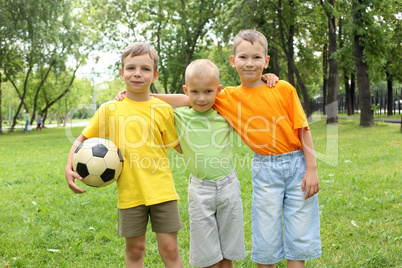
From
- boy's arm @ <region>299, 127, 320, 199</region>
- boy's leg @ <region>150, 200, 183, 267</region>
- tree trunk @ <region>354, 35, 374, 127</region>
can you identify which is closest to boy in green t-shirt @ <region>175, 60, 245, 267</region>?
boy's leg @ <region>150, 200, 183, 267</region>

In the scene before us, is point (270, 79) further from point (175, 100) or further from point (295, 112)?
Result: point (175, 100)

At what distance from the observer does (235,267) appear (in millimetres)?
3418

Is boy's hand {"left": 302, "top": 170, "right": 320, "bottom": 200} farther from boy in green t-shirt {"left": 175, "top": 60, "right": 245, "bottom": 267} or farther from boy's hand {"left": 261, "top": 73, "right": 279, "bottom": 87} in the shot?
boy's hand {"left": 261, "top": 73, "right": 279, "bottom": 87}

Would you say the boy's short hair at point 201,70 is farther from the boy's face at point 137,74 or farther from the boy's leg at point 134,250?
the boy's leg at point 134,250

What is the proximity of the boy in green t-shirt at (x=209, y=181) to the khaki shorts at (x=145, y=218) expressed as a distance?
0.54ft

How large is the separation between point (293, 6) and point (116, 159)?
63.8ft

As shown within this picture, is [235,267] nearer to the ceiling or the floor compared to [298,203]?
nearer to the floor

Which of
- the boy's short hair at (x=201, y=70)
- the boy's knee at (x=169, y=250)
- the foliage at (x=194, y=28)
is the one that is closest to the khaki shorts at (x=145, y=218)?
the boy's knee at (x=169, y=250)

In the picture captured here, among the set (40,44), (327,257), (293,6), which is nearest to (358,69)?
(293,6)

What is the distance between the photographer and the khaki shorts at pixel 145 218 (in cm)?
274

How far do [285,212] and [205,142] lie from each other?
838mm

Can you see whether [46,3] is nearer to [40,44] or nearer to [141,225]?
[40,44]

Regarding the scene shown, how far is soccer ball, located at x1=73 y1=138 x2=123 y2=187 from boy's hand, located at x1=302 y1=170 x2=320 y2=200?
1413mm

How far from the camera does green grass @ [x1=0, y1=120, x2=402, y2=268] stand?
360cm
